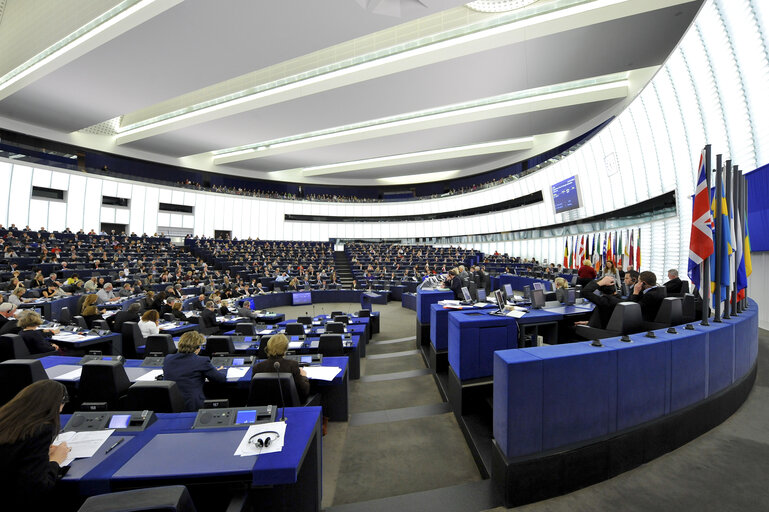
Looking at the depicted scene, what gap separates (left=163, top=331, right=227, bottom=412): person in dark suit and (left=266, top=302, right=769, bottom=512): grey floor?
1368mm

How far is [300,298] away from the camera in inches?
552

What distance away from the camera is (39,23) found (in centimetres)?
1189

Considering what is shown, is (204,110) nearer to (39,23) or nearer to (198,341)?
(39,23)

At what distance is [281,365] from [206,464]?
4.73 ft

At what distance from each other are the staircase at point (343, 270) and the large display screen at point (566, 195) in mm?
12420

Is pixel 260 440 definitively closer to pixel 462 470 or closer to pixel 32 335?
pixel 462 470

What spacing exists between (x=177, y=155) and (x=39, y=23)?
13048 mm

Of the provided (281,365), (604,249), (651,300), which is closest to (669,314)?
(651,300)

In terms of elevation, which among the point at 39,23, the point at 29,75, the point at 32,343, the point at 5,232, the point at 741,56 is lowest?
the point at 32,343

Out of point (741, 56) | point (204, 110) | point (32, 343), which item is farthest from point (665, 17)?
point (204, 110)

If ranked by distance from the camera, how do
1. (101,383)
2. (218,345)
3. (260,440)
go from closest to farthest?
1. (260,440)
2. (101,383)
3. (218,345)

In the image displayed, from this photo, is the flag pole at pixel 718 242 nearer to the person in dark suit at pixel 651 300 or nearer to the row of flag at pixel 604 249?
the person in dark suit at pixel 651 300

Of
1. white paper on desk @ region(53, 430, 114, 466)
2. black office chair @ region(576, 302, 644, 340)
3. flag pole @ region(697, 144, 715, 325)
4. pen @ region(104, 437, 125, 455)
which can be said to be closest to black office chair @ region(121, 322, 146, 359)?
white paper on desk @ region(53, 430, 114, 466)

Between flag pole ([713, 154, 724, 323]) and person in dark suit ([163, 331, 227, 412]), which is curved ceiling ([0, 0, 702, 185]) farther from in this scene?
person in dark suit ([163, 331, 227, 412])
